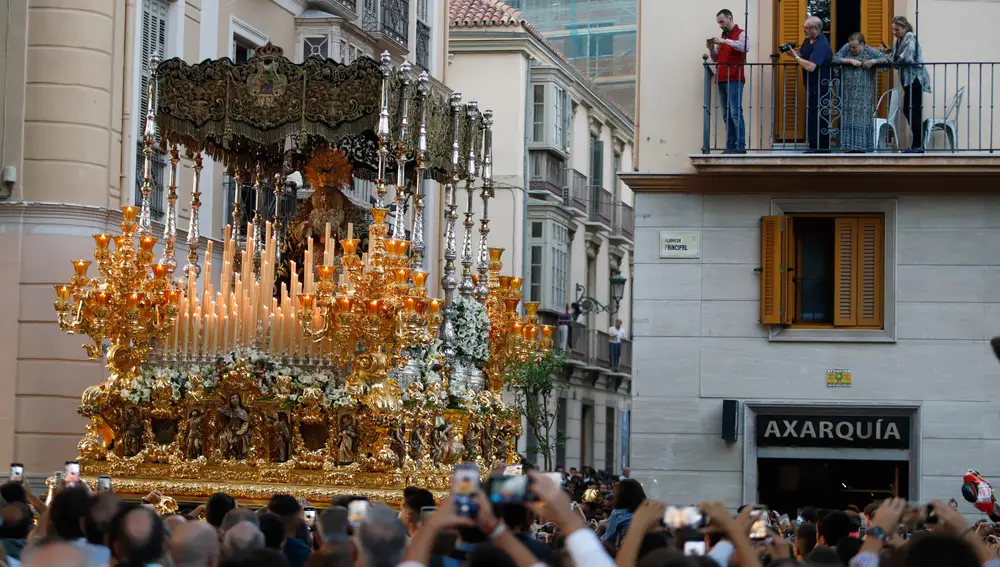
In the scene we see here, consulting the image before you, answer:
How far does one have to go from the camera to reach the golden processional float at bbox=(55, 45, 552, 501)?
15.7 metres

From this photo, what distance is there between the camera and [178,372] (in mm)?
16609

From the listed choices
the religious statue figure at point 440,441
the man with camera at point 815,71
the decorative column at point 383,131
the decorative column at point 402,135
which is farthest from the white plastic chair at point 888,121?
the religious statue figure at point 440,441

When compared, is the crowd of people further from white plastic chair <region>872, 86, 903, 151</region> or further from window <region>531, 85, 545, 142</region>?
window <region>531, 85, 545, 142</region>

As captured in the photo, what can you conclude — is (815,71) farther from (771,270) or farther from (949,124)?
(771,270)

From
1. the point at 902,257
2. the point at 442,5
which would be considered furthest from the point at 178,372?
the point at 442,5

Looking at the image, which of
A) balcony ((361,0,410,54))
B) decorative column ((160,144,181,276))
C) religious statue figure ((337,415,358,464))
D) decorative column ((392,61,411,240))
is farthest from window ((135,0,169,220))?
religious statue figure ((337,415,358,464))

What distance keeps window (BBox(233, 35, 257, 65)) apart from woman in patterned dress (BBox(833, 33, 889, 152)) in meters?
9.69

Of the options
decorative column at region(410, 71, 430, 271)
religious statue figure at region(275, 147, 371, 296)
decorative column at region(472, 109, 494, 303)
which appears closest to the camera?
decorative column at region(410, 71, 430, 271)

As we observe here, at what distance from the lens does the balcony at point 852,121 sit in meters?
17.1

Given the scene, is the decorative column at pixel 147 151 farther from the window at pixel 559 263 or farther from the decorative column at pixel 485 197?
the window at pixel 559 263

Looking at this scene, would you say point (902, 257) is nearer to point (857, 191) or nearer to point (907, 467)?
point (857, 191)

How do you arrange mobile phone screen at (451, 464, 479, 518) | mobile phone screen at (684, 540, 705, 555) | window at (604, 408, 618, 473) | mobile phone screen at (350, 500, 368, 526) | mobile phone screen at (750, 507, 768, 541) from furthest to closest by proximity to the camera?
1. window at (604, 408, 618, 473)
2. mobile phone screen at (750, 507, 768, 541)
3. mobile phone screen at (350, 500, 368, 526)
4. mobile phone screen at (684, 540, 705, 555)
5. mobile phone screen at (451, 464, 479, 518)

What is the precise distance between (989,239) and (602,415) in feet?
94.3

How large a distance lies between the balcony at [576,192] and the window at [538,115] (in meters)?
1.89
